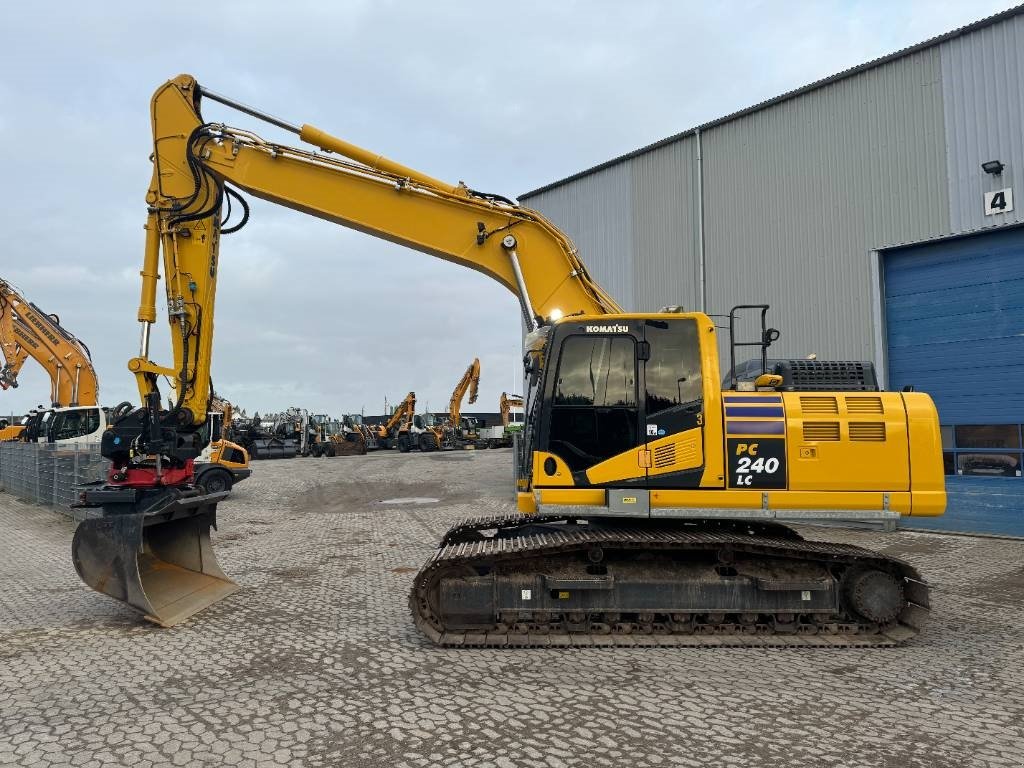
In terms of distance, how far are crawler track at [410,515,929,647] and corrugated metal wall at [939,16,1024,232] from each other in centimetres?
916

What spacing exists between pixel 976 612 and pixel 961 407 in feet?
21.7

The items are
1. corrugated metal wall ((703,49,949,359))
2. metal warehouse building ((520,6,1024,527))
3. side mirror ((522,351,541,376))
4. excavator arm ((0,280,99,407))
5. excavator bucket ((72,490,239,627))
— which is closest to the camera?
excavator bucket ((72,490,239,627))

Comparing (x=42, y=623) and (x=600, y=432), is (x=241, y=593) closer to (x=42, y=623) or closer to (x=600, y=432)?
(x=42, y=623)

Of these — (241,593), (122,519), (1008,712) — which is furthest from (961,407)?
(122,519)

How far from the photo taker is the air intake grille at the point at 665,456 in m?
6.13

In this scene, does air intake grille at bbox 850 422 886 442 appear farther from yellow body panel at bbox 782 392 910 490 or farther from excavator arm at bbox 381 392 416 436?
excavator arm at bbox 381 392 416 436

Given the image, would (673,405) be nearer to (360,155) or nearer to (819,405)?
(819,405)

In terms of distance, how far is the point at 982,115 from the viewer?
12094mm

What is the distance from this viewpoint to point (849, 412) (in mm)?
6145

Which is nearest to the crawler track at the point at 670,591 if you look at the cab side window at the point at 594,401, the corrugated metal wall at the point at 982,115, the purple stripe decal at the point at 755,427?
the cab side window at the point at 594,401

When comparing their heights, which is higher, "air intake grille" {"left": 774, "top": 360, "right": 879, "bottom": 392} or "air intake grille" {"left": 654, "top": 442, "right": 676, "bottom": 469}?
"air intake grille" {"left": 774, "top": 360, "right": 879, "bottom": 392}

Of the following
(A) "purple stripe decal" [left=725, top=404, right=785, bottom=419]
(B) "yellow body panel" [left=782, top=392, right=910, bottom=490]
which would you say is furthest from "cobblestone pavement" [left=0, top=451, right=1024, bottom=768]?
(A) "purple stripe decal" [left=725, top=404, right=785, bottom=419]

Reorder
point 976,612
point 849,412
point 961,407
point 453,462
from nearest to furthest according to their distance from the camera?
1. point 849,412
2. point 976,612
3. point 961,407
4. point 453,462

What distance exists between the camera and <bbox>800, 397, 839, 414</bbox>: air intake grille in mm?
6152
